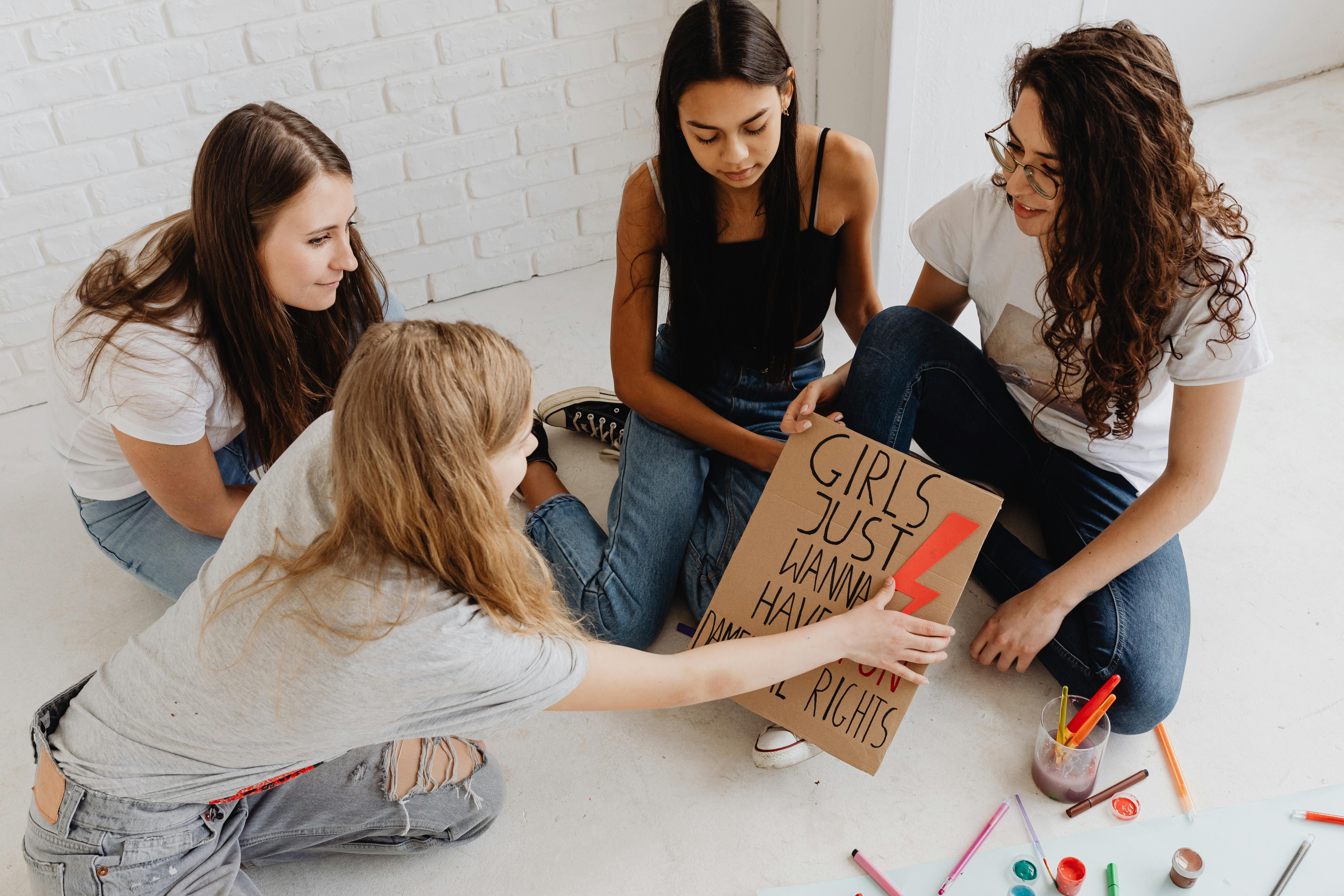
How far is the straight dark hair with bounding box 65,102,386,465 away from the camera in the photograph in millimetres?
1316

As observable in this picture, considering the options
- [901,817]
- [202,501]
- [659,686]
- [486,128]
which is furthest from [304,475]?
[486,128]

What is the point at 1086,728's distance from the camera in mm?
1307

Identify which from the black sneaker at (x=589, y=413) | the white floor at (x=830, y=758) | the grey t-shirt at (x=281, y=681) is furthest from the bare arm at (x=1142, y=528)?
the black sneaker at (x=589, y=413)

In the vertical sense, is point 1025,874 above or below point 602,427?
below

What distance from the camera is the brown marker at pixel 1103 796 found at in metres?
1.35

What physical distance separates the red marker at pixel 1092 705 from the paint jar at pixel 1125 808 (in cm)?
13

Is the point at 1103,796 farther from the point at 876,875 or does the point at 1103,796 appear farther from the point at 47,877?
the point at 47,877

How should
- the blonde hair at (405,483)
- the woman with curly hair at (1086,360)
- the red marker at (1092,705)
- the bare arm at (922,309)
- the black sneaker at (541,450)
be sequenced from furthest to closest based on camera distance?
the black sneaker at (541,450), the bare arm at (922,309), the red marker at (1092,705), the woman with curly hair at (1086,360), the blonde hair at (405,483)

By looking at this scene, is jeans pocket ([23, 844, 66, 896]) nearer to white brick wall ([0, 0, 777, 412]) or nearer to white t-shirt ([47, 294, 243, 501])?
white t-shirt ([47, 294, 243, 501])

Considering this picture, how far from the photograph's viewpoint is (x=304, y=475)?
1013mm

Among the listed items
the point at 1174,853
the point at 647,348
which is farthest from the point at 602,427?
the point at 1174,853

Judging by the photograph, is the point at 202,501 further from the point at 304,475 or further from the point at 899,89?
the point at 899,89

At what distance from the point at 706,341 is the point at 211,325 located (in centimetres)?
77

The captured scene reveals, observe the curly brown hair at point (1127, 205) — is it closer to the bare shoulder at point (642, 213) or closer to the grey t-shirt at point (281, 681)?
the bare shoulder at point (642, 213)
